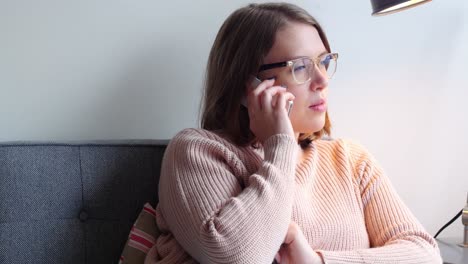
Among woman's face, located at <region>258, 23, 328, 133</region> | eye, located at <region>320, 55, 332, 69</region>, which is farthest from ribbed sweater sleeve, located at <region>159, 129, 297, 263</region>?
eye, located at <region>320, 55, 332, 69</region>

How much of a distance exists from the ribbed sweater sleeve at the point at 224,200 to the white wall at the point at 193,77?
0.39 metres

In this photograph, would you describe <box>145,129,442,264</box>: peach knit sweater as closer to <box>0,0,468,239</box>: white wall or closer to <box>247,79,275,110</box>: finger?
<box>247,79,275,110</box>: finger

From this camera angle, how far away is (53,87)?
4.60 feet

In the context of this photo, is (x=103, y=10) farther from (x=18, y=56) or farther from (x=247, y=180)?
(x=247, y=180)

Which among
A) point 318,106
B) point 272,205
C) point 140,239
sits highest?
point 318,106

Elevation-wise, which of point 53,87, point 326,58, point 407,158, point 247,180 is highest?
point 326,58

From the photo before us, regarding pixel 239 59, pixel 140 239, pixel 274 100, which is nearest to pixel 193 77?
pixel 239 59

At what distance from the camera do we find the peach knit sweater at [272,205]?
0.98 meters

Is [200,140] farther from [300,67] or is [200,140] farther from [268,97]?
[300,67]

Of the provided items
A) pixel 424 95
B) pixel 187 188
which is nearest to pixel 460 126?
pixel 424 95

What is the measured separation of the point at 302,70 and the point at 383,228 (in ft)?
1.36

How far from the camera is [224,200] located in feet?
3.35

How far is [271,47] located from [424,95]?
0.68 metres

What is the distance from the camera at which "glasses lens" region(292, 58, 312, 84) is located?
3.87 feet
